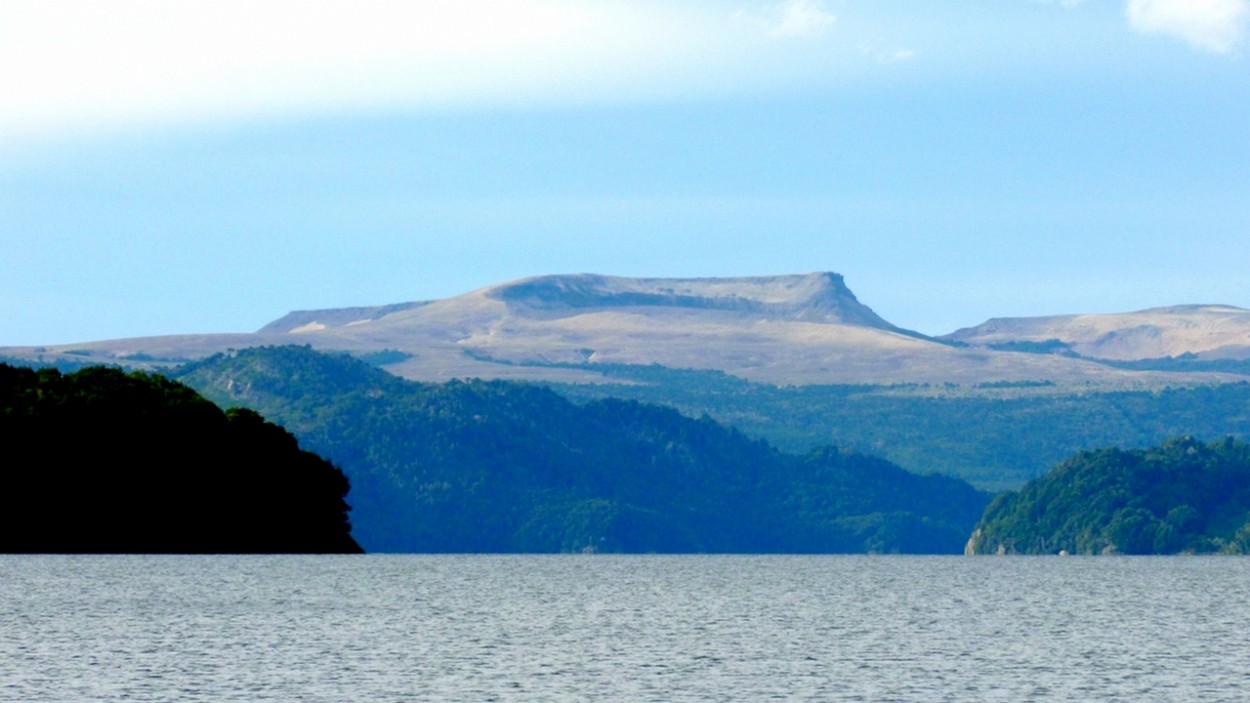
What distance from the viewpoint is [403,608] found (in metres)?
151

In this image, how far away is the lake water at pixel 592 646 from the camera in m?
88.0

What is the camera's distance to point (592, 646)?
113 m

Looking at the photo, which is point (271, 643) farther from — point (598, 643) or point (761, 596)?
point (761, 596)

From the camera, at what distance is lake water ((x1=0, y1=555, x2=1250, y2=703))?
88.0 metres

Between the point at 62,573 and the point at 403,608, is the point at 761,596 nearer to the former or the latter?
the point at 403,608

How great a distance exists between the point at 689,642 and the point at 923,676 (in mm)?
23231

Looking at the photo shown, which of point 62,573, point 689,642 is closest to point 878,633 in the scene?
point 689,642

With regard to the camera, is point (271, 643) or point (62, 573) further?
point (62, 573)

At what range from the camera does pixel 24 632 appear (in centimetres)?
11600

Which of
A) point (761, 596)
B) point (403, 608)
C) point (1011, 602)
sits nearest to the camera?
point (403, 608)

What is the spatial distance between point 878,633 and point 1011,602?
1933 inches

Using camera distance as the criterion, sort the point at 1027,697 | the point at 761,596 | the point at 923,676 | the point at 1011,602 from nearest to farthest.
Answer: the point at 1027,697 → the point at 923,676 → the point at 1011,602 → the point at 761,596

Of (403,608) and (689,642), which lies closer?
(689,642)

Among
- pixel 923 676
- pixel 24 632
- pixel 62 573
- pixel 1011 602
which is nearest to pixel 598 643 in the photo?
pixel 923 676
